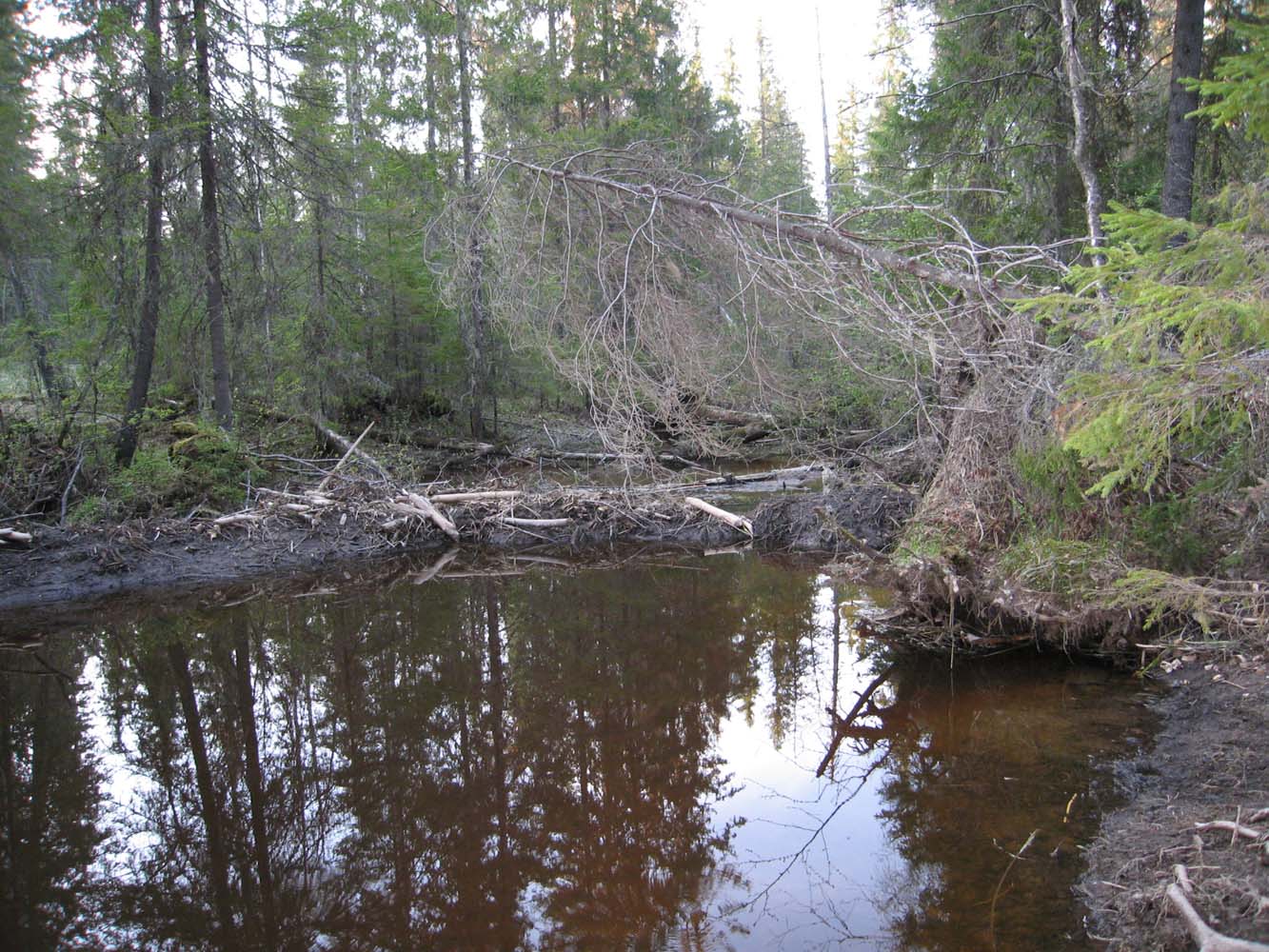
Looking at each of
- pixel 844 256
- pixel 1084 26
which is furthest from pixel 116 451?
pixel 1084 26

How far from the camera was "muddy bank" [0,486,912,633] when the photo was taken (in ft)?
33.0

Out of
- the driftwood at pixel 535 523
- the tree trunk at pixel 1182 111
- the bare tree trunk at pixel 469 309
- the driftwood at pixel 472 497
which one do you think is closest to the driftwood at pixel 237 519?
the driftwood at pixel 472 497

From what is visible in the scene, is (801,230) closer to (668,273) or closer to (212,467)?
(668,273)

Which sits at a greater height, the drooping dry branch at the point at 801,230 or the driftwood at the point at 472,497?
the drooping dry branch at the point at 801,230

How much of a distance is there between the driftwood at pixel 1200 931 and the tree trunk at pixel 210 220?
13749mm

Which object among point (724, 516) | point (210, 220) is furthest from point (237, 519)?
point (724, 516)

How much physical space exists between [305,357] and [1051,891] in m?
15.5

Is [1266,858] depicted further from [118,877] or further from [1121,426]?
[118,877]

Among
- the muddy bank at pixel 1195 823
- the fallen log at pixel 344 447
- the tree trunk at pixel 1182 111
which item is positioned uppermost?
the tree trunk at pixel 1182 111

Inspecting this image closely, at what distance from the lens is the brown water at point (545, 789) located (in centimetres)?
401

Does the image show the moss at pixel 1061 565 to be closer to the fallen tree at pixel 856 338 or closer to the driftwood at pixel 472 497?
the fallen tree at pixel 856 338

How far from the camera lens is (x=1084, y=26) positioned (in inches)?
419

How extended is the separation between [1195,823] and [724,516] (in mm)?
8706

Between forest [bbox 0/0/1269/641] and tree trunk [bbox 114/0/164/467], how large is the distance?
58 mm
